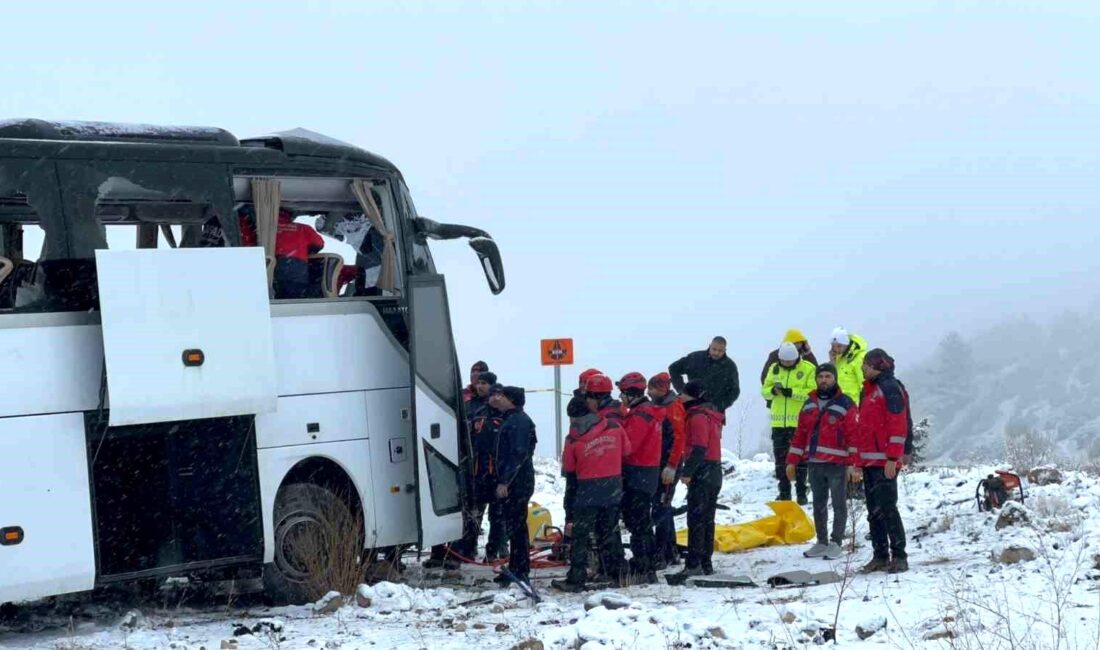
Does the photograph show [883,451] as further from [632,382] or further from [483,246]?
[483,246]

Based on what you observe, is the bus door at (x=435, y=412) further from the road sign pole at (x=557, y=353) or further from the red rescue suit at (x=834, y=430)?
the road sign pole at (x=557, y=353)

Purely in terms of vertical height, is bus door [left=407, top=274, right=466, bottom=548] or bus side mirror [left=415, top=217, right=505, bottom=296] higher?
bus side mirror [left=415, top=217, right=505, bottom=296]

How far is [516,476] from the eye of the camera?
1112cm

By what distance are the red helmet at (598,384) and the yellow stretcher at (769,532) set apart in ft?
10.3

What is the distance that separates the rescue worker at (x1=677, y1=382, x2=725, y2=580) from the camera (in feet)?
38.3

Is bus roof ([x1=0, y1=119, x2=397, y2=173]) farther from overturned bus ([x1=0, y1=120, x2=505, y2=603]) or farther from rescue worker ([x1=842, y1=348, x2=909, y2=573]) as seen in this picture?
rescue worker ([x1=842, y1=348, x2=909, y2=573])

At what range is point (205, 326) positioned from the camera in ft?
31.0

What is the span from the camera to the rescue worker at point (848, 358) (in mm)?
14844

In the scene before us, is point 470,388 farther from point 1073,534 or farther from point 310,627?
point 1073,534

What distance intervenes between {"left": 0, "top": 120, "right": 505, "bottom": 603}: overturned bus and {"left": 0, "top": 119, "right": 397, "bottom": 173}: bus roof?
0.06ft

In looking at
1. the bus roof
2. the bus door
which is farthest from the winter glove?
the bus roof

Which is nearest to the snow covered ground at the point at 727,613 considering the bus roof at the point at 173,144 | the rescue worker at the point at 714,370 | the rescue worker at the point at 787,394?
the rescue worker at the point at 714,370

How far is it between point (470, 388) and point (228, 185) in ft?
14.1

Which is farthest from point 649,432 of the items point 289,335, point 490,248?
point 289,335
